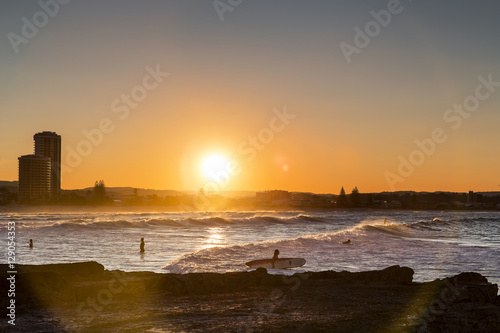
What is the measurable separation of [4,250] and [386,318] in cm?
3982

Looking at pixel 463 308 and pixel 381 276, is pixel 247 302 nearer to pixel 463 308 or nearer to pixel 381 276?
pixel 463 308

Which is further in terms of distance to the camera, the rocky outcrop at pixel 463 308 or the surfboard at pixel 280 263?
the surfboard at pixel 280 263

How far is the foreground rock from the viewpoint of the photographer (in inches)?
552

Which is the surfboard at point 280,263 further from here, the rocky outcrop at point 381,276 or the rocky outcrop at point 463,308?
the rocky outcrop at point 463,308

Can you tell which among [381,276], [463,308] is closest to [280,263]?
[381,276]

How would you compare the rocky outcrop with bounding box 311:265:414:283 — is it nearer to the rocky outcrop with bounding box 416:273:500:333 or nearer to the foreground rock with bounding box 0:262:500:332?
the foreground rock with bounding box 0:262:500:332

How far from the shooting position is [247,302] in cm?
1728

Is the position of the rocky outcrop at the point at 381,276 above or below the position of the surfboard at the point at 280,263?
above

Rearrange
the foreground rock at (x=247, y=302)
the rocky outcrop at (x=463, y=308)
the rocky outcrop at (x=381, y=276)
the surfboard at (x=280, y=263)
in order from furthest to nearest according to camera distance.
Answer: the surfboard at (x=280, y=263), the rocky outcrop at (x=381, y=276), the foreground rock at (x=247, y=302), the rocky outcrop at (x=463, y=308)

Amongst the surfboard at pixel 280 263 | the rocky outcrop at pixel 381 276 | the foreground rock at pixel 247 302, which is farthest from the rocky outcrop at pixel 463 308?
the surfboard at pixel 280 263

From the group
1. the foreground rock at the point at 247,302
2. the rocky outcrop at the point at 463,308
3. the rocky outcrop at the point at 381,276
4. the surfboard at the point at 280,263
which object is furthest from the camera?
the surfboard at the point at 280,263

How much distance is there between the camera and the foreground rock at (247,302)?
14016 millimetres

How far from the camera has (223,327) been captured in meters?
13.6

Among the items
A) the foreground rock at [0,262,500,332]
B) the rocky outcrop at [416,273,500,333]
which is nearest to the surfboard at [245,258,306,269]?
the foreground rock at [0,262,500,332]
